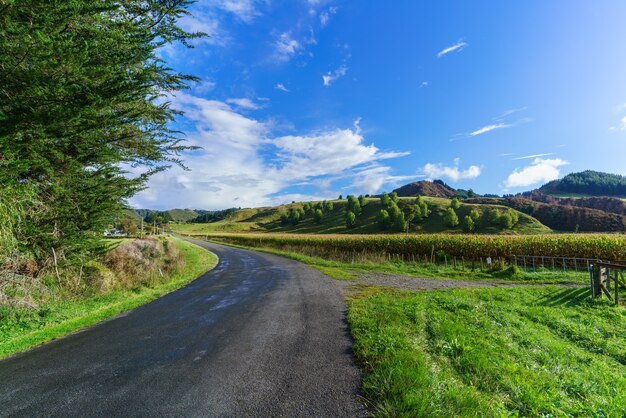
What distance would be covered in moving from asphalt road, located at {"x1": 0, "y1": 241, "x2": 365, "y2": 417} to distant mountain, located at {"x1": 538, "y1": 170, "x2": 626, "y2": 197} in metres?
213

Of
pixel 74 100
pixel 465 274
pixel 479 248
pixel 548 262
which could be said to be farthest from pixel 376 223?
pixel 74 100

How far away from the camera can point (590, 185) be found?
159 m

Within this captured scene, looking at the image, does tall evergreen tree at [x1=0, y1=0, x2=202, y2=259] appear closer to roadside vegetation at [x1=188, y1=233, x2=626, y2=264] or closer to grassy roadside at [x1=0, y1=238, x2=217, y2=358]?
grassy roadside at [x1=0, y1=238, x2=217, y2=358]

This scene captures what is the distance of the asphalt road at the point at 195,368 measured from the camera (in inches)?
141

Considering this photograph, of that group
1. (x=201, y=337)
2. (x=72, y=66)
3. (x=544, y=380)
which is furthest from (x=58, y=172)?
(x=544, y=380)

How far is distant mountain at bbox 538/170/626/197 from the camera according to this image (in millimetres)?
150625

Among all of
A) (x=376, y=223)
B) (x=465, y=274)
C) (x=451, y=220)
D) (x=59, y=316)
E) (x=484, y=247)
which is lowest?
(x=465, y=274)

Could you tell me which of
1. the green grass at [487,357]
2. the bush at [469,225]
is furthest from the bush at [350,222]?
the green grass at [487,357]

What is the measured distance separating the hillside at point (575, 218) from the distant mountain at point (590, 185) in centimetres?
9625

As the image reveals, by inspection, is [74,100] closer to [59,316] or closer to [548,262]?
[59,316]

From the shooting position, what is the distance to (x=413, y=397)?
11.4ft

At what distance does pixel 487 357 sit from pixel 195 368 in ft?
16.9

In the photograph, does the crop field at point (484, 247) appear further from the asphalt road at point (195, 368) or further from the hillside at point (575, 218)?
the hillside at point (575, 218)

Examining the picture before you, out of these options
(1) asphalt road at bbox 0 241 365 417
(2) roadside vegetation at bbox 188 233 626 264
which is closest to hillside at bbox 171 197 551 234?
(2) roadside vegetation at bbox 188 233 626 264
